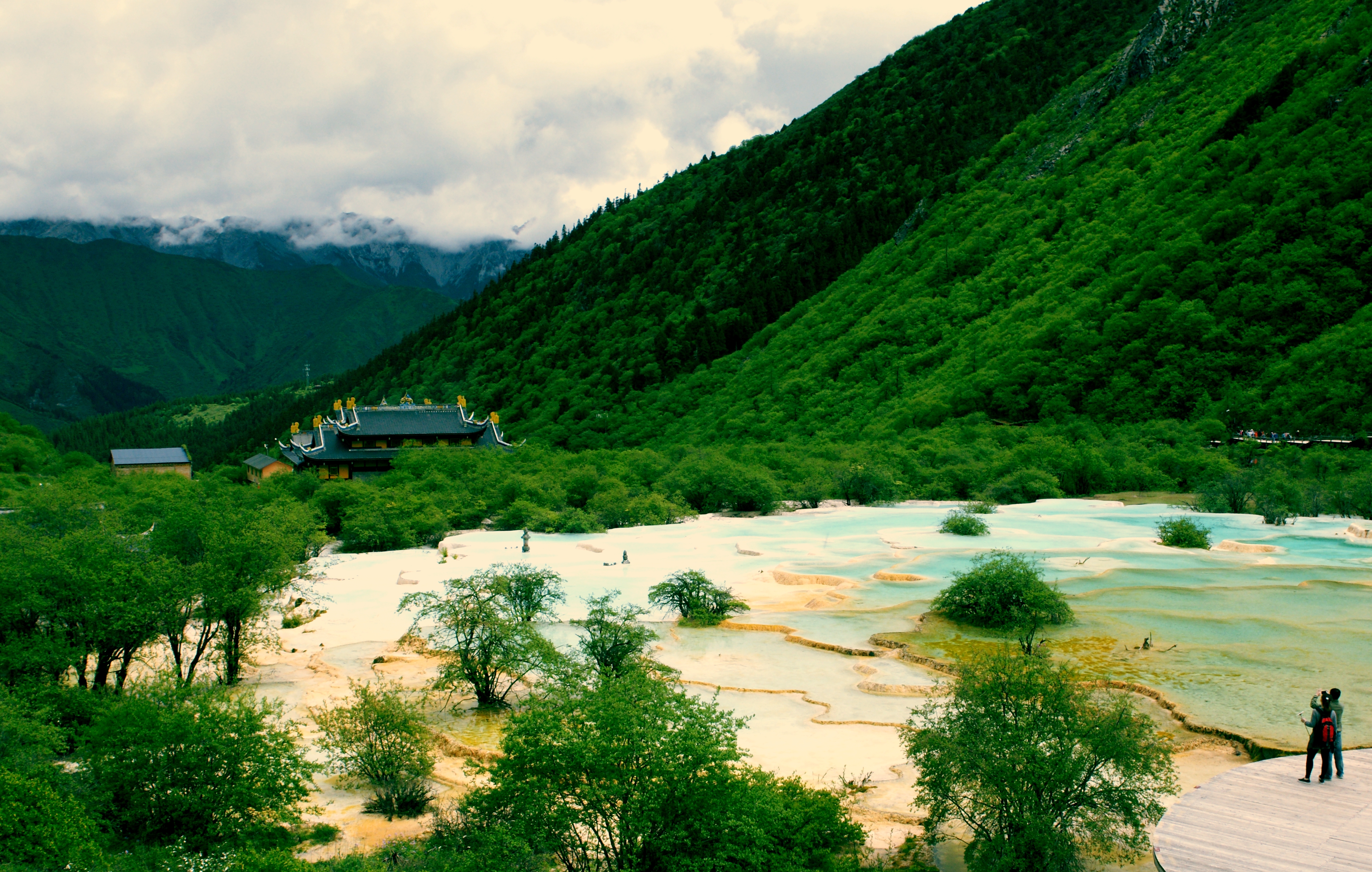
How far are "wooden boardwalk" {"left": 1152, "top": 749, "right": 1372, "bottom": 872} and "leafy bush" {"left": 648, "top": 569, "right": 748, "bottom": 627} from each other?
620 inches

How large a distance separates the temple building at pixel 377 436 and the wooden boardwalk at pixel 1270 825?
6511 cm

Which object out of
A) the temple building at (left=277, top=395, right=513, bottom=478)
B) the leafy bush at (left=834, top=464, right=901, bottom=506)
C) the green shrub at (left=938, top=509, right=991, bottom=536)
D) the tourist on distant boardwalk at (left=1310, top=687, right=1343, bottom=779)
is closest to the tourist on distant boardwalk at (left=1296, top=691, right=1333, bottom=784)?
the tourist on distant boardwalk at (left=1310, top=687, right=1343, bottom=779)

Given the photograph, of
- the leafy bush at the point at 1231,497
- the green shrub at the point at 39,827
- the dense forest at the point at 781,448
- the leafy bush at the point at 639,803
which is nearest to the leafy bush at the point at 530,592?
the dense forest at the point at 781,448

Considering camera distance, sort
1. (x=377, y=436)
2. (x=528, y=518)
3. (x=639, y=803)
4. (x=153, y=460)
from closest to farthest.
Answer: (x=639, y=803) → (x=528, y=518) → (x=377, y=436) → (x=153, y=460)

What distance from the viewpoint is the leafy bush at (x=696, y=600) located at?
26.0m

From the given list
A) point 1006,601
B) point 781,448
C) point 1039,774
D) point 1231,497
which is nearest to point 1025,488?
point 1231,497

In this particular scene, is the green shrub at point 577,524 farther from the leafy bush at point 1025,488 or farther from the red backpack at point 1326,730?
the red backpack at point 1326,730

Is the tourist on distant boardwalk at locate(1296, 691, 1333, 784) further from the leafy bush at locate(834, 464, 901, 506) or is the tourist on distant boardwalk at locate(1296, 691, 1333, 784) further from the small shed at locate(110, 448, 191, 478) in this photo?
the small shed at locate(110, 448, 191, 478)

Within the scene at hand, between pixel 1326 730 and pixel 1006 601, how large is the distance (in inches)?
547

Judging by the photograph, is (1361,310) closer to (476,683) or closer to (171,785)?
(476,683)

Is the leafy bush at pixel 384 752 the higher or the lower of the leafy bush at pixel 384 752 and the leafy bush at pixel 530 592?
the lower

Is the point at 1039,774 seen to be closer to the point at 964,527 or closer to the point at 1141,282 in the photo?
the point at 964,527

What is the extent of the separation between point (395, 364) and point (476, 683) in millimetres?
130181

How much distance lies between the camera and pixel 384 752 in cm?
1394
